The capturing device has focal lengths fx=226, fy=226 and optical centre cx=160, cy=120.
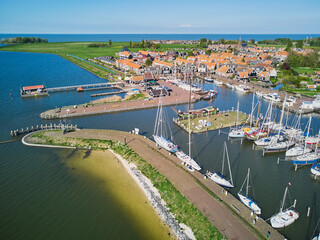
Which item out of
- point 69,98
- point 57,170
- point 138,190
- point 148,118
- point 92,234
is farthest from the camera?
point 69,98

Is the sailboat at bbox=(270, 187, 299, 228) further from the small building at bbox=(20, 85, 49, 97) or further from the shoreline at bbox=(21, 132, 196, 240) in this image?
the small building at bbox=(20, 85, 49, 97)

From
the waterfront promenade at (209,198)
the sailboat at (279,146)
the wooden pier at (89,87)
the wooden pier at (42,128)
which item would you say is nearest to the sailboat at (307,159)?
the sailboat at (279,146)

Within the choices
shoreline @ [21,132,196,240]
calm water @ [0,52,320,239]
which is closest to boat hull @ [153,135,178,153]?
calm water @ [0,52,320,239]

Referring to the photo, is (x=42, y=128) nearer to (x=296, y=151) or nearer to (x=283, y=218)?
(x=283, y=218)

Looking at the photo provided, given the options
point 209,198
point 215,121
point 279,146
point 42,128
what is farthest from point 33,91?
point 279,146

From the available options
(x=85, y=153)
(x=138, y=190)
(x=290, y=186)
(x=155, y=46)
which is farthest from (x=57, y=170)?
(x=155, y=46)

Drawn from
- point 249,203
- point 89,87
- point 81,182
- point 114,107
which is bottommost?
point 81,182

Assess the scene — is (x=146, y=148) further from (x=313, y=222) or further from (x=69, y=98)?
(x=69, y=98)
